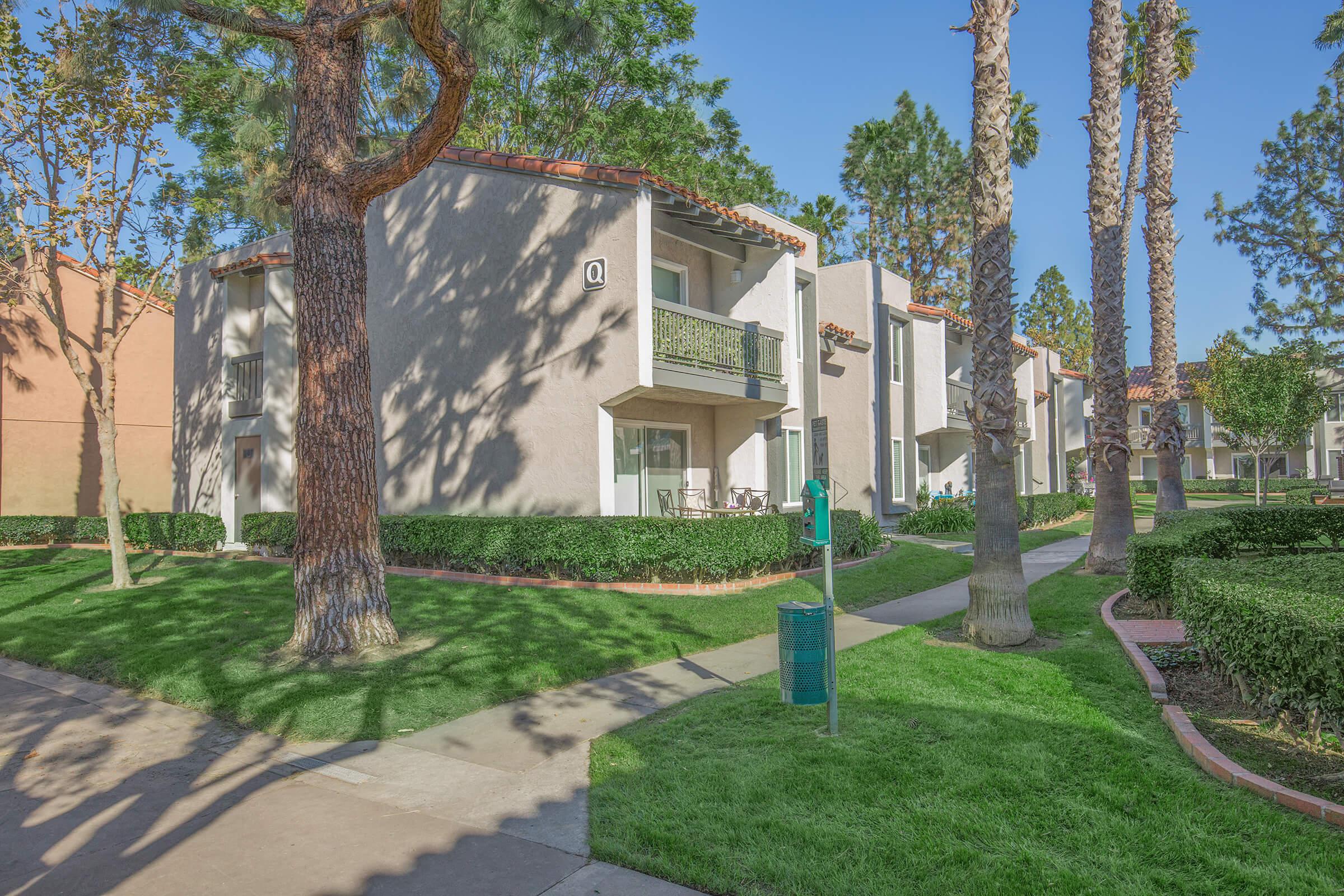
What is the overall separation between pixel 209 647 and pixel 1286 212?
4425 cm

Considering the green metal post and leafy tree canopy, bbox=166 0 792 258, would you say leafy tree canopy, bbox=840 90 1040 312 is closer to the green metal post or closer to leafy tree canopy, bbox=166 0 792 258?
leafy tree canopy, bbox=166 0 792 258

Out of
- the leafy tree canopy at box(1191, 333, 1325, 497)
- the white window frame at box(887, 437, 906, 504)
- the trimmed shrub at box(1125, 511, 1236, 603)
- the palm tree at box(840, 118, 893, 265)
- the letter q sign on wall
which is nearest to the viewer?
the trimmed shrub at box(1125, 511, 1236, 603)

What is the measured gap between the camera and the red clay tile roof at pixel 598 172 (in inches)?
542

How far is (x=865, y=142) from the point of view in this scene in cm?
4109

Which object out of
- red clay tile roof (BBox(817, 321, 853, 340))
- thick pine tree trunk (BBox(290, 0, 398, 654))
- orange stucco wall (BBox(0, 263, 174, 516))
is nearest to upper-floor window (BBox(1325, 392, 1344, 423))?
red clay tile roof (BBox(817, 321, 853, 340))

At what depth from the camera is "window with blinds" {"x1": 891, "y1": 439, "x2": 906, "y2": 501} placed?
82.5 ft

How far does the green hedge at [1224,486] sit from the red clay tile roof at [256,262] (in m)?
44.5

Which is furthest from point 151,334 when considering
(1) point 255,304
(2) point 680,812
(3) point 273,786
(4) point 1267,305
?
(4) point 1267,305

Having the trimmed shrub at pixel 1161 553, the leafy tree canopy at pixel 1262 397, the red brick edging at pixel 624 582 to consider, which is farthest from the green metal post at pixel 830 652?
the leafy tree canopy at pixel 1262 397

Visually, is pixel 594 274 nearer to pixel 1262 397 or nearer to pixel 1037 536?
pixel 1037 536

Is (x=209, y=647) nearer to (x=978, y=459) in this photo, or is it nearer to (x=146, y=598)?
(x=146, y=598)

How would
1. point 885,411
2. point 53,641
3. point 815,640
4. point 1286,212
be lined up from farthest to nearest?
1. point 1286,212
2. point 885,411
3. point 53,641
4. point 815,640

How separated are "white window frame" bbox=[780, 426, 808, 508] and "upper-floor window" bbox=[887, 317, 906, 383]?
6235 millimetres

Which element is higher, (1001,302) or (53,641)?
(1001,302)
